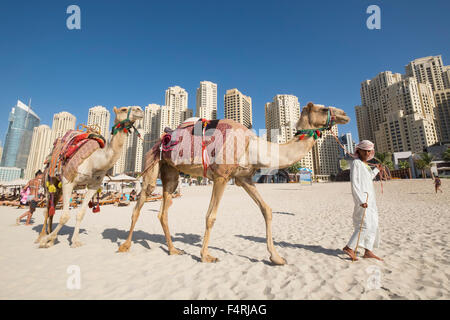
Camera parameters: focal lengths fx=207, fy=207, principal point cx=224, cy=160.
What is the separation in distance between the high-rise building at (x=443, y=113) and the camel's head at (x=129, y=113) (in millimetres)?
156317

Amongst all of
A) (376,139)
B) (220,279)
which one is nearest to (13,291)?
(220,279)

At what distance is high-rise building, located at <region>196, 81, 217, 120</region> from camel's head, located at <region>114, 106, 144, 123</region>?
4351 inches

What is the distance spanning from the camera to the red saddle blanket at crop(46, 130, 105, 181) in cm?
502

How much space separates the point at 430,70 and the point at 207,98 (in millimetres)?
141585

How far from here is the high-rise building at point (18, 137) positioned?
160 metres

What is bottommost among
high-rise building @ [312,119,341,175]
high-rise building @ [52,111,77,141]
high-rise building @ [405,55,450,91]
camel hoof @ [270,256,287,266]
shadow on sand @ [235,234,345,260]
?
shadow on sand @ [235,234,345,260]

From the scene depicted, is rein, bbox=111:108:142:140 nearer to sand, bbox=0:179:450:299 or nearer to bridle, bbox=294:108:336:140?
sand, bbox=0:179:450:299

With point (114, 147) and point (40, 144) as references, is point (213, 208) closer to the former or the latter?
point (114, 147)

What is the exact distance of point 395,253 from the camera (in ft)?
13.8

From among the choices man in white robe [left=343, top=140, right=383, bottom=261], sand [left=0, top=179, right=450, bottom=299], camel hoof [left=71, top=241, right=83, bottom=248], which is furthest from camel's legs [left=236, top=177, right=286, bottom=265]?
camel hoof [left=71, top=241, right=83, bottom=248]

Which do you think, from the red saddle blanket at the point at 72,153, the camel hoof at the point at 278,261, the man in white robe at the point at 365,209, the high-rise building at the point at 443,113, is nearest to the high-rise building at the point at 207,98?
the red saddle blanket at the point at 72,153

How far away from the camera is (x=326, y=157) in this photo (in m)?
132
